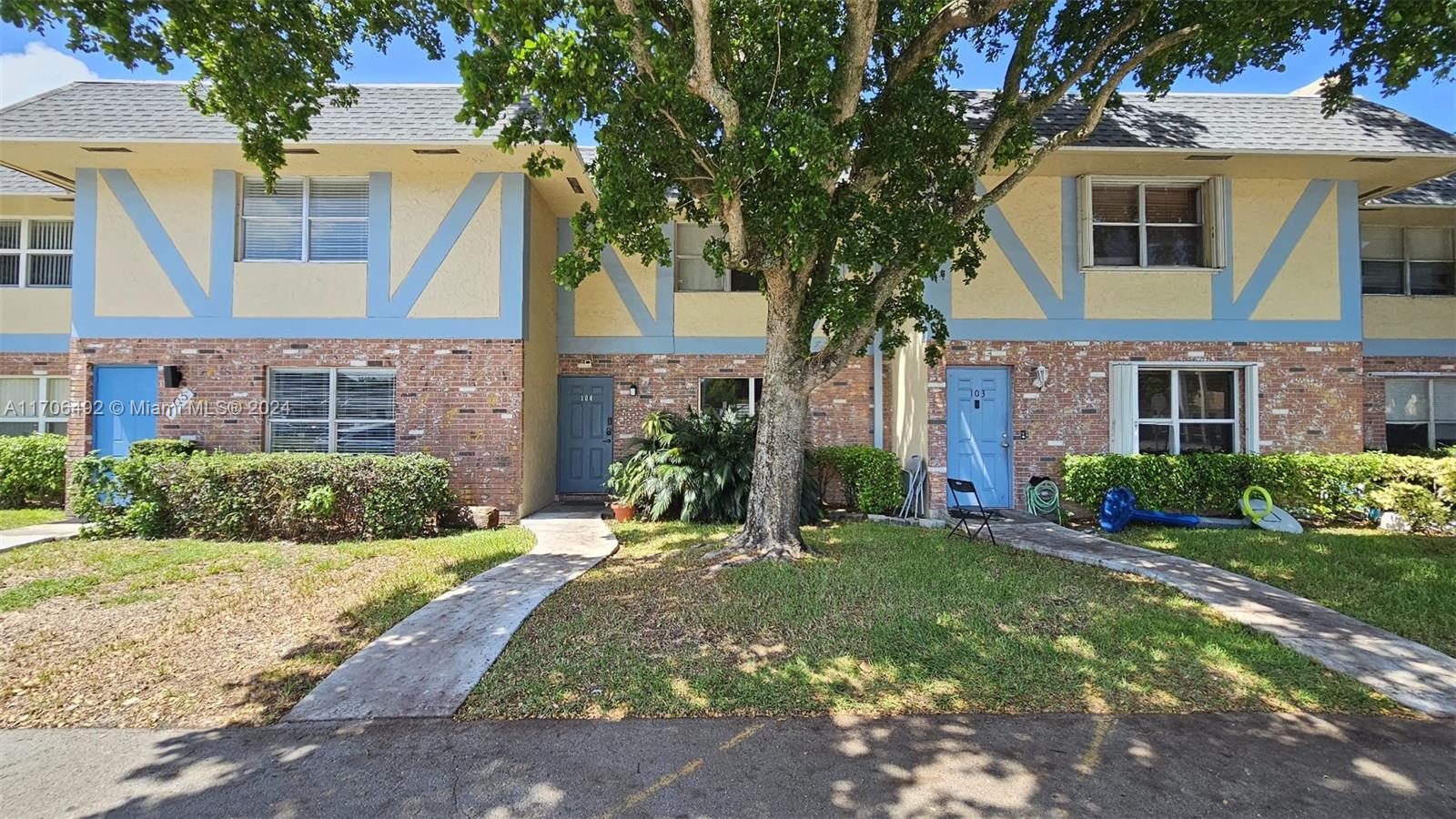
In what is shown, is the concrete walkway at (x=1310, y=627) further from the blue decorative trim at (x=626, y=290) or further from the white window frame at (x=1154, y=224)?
the blue decorative trim at (x=626, y=290)

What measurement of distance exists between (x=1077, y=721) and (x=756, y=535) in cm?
385

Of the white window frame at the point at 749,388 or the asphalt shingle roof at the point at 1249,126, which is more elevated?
the asphalt shingle roof at the point at 1249,126

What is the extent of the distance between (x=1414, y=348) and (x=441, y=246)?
1663 cm

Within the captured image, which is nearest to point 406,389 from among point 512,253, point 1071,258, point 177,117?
point 512,253

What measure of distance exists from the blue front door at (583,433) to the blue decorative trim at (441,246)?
8.15 feet

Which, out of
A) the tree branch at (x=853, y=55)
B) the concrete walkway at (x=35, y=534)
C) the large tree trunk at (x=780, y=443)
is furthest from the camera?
the concrete walkway at (x=35, y=534)

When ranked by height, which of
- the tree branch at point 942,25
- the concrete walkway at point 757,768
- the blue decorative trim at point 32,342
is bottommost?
the concrete walkway at point 757,768

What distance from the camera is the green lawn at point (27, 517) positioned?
355 inches

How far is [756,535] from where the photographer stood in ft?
23.1

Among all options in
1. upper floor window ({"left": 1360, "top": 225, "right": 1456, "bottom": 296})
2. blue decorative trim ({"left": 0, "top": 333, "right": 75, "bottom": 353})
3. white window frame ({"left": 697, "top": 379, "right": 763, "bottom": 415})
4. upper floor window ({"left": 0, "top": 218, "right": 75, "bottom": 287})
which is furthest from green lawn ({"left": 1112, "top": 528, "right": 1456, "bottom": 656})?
upper floor window ({"left": 0, "top": 218, "right": 75, "bottom": 287})

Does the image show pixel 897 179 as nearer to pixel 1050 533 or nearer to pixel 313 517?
pixel 1050 533

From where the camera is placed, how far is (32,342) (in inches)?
448

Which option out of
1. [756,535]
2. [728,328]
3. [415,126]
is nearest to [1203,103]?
[728,328]

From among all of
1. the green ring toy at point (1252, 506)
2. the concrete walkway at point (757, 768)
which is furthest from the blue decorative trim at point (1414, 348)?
the concrete walkway at point (757, 768)
